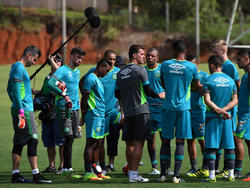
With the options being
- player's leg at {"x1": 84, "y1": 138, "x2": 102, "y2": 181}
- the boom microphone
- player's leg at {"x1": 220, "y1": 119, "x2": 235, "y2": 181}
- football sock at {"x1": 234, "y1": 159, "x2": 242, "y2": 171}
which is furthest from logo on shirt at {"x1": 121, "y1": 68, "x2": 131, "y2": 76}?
football sock at {"x1": 234, "y1": 159, "x2": 242, "y2": 171}

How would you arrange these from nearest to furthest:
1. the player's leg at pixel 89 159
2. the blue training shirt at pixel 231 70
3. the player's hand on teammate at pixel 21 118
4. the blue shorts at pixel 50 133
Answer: the player's hand on teammate at pixel 21 118
the player's leg at pixel 89 159
the blue training shirt at pixel 231 70
the blue shorts at pixel 50 133

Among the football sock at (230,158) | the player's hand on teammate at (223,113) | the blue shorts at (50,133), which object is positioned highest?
the player's hand on teammate at (223,113)

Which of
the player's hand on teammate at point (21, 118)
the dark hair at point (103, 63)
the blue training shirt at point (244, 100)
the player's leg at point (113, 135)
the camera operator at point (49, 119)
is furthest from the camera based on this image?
the player's leg at point (113, 135)

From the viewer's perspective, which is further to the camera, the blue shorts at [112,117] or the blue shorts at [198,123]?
the blue shorts at [112,117]

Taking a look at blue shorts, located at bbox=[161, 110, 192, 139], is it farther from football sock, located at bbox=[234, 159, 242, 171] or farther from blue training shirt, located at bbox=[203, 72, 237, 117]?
football sock, located at bbox=[234, 159, 242, 171]

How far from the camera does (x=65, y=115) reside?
9.27 m

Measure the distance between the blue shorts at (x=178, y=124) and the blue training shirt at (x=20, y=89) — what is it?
6.98 ft

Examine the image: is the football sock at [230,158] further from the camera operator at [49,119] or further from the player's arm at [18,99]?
the player's arm at [18,99]

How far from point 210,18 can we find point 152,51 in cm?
6046

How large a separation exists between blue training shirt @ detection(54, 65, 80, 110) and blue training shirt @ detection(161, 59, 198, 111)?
163 centimetres

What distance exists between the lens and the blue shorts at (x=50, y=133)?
987 cm

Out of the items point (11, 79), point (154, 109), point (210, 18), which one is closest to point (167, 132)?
point (154, 109)

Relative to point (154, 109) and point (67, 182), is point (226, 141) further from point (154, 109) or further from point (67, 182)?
point (67, 182)

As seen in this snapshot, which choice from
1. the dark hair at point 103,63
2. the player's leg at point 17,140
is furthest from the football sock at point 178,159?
the player's leg at point 17,140
